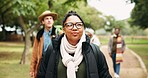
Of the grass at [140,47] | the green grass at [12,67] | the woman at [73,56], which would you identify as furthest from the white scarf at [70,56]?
the grass at [140,47]

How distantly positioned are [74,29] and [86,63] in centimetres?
37

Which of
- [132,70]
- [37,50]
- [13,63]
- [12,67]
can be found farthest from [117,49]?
[13,63]

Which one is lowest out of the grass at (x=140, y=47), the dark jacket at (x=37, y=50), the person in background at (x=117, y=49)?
the grass at (x=140, y=47)

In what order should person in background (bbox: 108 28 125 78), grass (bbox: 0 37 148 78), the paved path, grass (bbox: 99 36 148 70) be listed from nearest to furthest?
person in background (bbox: 108 28 125 78)
grass (bbox: 0 37 148 78)
the paved path
grass (bbox: 99 36 148 70)

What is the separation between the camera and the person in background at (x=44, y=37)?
228 inches

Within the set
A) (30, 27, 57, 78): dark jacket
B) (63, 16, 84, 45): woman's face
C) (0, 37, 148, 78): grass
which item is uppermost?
(63, 16, 84, 45): woman's face

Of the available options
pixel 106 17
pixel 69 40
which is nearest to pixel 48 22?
pixel 69 40

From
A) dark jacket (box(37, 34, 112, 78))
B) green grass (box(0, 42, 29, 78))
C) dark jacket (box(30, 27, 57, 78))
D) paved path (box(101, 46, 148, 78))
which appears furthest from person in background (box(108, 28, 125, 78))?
dark jacket (box(37, 34, 112, 78))

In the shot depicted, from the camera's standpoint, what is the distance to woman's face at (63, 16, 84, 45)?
3.54m

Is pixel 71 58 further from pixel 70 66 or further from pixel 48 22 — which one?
pixel 48 22

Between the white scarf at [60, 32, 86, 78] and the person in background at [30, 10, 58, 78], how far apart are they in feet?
7.20

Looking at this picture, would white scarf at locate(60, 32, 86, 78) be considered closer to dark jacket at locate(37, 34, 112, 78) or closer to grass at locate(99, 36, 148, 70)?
dark jacket at locate(37, 34, 112, 78)

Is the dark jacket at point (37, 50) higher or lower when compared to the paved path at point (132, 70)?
higher

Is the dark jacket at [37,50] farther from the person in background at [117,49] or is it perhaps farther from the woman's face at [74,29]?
the person in background at [117,49]
